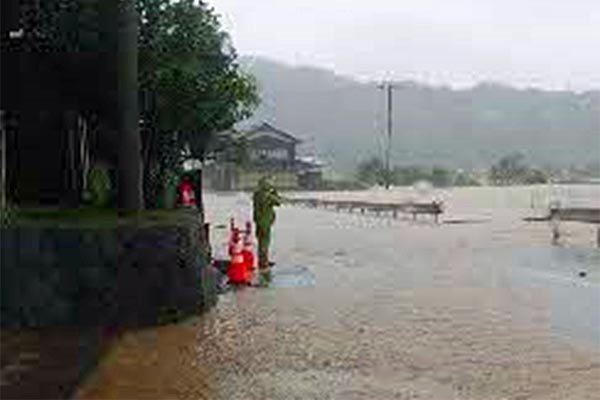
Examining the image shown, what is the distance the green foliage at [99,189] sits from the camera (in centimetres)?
1722

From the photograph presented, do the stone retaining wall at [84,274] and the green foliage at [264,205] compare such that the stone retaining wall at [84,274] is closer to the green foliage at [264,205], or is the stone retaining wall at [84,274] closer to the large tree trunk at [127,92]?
the large tree trunk at [127,92]

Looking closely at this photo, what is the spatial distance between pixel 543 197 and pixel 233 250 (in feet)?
205

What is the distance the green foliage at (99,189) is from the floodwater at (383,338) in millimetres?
2098

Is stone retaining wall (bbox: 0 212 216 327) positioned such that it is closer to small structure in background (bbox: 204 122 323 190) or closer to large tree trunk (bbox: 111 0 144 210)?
large tree trunk (bbox: 111 0 144 210)

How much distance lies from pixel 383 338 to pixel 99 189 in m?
5.30

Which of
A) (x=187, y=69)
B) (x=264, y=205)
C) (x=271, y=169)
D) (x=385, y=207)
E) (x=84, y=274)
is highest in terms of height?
(x=187, y=69)

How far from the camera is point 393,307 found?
56.4 feet

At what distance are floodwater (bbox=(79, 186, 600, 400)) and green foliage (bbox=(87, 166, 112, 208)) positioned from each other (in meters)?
2.10

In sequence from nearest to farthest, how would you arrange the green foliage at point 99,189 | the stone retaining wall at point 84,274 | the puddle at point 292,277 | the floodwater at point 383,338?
1. the floodwater at point 383,338
2. the stone retaining wall at point 84,274
3. the green foliage at point 99,189
4. the puddle at point 292,277

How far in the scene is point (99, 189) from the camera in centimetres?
1730

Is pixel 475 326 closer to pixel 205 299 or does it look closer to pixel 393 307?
pixel 393 307

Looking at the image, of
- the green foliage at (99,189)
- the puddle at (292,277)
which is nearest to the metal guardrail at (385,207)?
the puddle at (292,277)

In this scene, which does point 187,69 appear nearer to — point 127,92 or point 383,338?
point 127,92

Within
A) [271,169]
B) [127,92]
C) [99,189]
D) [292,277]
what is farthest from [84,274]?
[271,169]
